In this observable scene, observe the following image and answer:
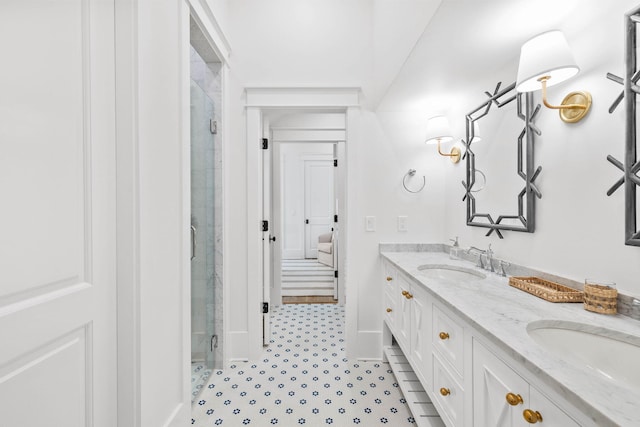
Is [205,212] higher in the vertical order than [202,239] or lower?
higher

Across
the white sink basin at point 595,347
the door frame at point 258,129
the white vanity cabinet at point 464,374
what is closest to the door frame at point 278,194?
the door frame at point 258,129

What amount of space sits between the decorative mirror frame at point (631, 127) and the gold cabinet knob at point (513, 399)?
0.64 metres

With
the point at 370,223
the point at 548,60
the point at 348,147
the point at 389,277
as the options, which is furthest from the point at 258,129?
the point at 548,60

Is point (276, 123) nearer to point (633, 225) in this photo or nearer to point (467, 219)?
point (467, 219)

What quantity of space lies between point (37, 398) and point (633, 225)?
71.4 inches

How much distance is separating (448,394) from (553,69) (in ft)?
4.20

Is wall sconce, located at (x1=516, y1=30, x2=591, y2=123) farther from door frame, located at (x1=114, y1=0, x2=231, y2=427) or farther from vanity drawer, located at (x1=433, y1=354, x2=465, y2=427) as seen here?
door frame, located at (x1=114, y1=0, x2=231, y2=427)

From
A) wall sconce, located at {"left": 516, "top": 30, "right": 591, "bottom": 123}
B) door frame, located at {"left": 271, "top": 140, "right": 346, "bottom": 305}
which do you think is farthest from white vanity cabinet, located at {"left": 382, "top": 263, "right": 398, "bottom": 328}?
door frame, located at {"left": 271, "top": 140, "right": 346, "bottom": 305}

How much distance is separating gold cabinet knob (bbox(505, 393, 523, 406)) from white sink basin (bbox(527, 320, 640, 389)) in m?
0.15

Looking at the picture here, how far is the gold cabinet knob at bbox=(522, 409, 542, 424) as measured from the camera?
2.10ft

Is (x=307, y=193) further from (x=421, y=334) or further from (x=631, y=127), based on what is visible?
(x=631, y=127)

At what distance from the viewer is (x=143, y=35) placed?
106cm

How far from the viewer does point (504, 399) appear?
77 centimetres

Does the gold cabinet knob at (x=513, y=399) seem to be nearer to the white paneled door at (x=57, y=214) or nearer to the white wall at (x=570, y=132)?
the white wall at (x=570, y=132)
